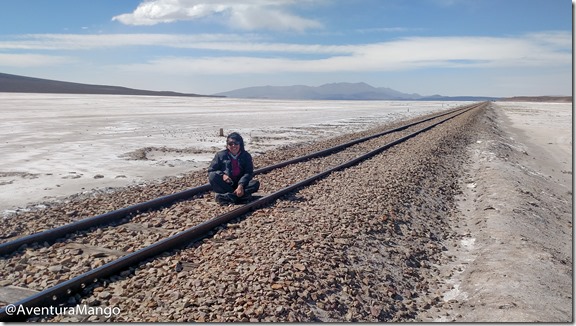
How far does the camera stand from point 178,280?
214 inches

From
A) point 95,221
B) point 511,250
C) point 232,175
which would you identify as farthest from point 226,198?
point 511,250

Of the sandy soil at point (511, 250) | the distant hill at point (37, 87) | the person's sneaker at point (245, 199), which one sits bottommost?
the sandy soil at point (511, 250)

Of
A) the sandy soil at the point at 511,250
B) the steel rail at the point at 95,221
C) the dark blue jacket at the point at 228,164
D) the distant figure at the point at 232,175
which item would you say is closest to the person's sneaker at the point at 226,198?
the distant figure at the point at 232,175

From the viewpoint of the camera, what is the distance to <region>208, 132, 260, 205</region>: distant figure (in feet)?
29.1

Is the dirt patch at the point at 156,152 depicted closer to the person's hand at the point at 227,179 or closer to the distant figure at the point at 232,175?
the distant figure at the point at 232,175

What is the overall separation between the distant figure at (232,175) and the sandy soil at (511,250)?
11.8 ft

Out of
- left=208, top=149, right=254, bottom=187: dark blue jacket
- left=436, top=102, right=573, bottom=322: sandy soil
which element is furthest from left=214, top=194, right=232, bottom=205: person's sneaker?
left=436, top=102, right=573, bottom=322: sandy soil

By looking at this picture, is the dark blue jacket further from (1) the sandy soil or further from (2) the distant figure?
(1) the sandy soil

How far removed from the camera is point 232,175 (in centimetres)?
910

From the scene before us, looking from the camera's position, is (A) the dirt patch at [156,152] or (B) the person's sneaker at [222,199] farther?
Answer: (A) the dirt patch at [156,152]

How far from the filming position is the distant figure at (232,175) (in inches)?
349

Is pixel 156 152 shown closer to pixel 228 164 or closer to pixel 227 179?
pixel 228 164

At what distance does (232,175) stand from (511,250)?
15.5 ft

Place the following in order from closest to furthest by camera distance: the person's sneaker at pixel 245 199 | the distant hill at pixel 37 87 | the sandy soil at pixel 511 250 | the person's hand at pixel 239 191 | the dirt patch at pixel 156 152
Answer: the sandy soil at pixel 511 250 → the person's hand at pixel 239 191 → the person's sneaker at pixel 245 199 → the dirt patch at pixel 156 152 → the distant hill at pixel 37 87
